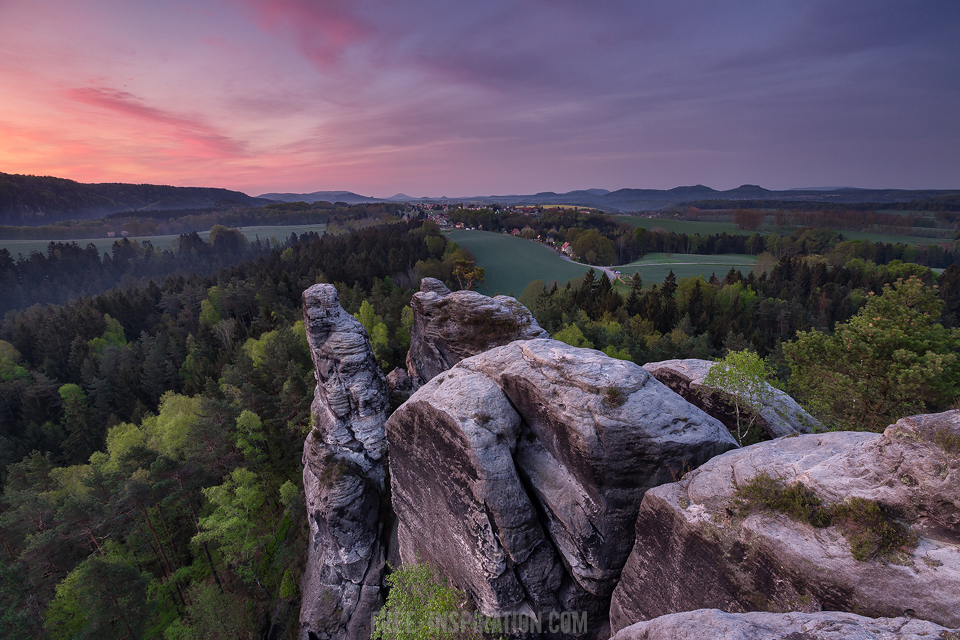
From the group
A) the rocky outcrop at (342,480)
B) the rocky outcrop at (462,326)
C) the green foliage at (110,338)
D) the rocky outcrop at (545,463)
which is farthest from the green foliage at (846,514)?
Answer: the green foliage at (110,338)

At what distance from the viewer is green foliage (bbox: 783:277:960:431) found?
1647cm

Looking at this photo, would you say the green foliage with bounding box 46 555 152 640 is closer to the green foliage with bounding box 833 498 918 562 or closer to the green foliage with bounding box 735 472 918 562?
the green foliage with bounding box 735 472 918 562

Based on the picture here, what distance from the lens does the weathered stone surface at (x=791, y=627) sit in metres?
6.37

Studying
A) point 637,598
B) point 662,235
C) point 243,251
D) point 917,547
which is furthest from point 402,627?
point 243,251

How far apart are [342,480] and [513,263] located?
351 feet

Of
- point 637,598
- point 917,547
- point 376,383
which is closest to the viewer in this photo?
point 917,547

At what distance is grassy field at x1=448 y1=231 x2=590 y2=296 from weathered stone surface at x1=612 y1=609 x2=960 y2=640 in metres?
89.0

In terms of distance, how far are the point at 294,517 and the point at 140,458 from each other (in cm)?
1089

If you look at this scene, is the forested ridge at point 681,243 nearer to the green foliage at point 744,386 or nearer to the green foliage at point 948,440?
the green foliage at point 744,386

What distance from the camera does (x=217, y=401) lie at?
1112 inches

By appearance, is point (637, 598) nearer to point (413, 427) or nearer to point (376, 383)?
point (413, 427)

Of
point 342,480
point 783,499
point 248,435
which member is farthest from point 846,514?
point 248,435

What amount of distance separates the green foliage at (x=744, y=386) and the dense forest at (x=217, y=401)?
730 centimetres

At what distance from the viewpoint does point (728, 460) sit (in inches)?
425
